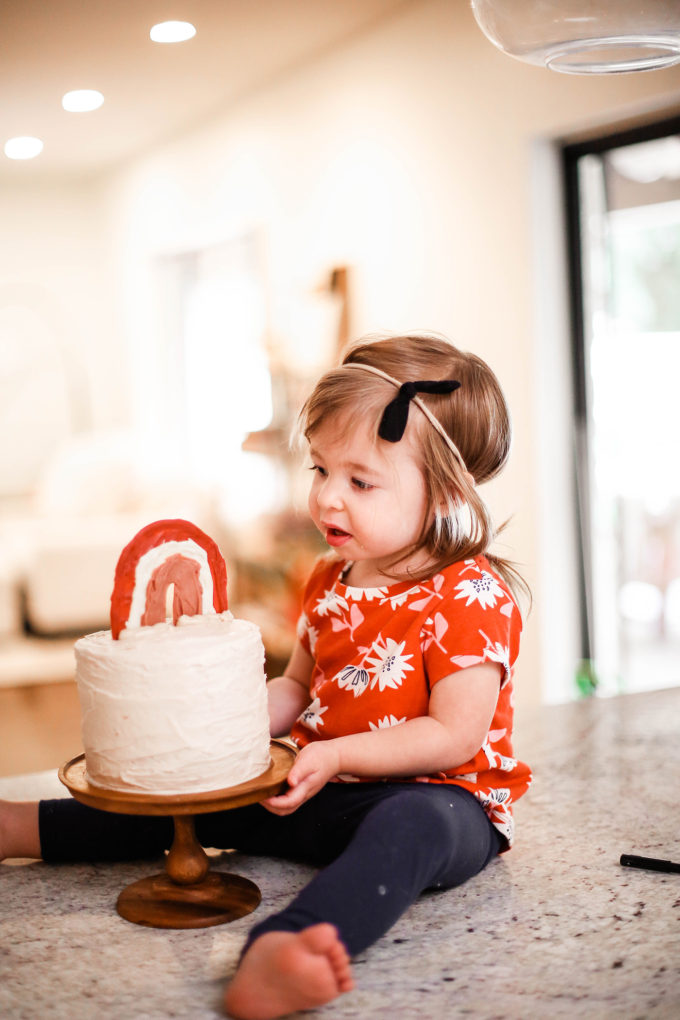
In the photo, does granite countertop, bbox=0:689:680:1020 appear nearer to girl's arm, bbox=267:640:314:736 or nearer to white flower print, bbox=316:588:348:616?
girl's arm, bbox=267:640:314:736

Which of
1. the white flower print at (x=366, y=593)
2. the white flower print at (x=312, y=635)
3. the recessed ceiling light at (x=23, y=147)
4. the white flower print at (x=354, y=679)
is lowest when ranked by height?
the white flower print at (x=354, y=679)

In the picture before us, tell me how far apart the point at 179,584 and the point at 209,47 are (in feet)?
8.65

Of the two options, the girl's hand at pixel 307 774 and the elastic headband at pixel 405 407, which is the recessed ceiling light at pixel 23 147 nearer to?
the elastic headband at pixel 405 407

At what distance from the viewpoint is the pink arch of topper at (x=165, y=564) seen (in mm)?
1078

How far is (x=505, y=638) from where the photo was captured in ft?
3.90

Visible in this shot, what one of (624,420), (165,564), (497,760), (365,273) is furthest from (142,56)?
(497,760)

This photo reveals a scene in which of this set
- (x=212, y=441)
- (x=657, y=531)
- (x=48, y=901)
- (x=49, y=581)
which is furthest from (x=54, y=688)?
(x=48, y=901)

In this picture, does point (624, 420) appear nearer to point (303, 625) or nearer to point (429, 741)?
point (303, 625)

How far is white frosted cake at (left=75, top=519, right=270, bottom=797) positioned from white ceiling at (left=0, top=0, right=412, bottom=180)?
5.95ft

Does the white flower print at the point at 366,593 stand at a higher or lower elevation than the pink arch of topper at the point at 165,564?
lower

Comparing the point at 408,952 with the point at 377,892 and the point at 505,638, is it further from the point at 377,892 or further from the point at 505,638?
the point at 505,638

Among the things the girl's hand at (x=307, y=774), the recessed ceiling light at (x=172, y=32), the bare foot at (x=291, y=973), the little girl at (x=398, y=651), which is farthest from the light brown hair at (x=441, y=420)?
the recessed ceiling light at (x=172, y=32)

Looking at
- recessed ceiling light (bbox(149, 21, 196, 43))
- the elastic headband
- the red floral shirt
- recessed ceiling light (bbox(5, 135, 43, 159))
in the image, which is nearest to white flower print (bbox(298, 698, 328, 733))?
the red floral shirt

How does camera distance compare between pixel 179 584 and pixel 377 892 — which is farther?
pixel 179 584
